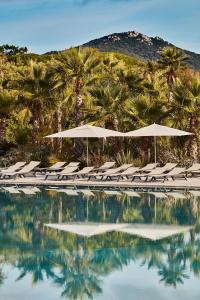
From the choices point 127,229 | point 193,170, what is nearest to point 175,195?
point 193,170

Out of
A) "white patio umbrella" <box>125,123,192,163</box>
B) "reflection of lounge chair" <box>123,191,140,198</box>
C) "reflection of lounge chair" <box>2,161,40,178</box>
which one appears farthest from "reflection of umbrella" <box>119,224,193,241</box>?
"reflection of lounge chair" <box>2,161,40,178</box>

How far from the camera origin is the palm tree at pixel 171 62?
35906mm

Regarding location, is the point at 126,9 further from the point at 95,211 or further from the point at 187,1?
the point at 95,211

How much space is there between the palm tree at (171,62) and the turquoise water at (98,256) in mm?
20200

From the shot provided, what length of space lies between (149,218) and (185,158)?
1157 cm

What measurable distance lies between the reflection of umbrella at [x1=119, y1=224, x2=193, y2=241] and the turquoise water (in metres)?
0.17

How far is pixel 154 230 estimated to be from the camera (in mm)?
13219

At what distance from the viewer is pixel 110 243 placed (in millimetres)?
11781

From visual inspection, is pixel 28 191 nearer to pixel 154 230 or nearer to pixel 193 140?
pixel 154 230

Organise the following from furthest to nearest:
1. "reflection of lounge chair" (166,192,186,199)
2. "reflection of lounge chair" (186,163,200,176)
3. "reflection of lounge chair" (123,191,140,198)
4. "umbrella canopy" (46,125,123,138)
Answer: "umbrella canopy" (46,125,123,138), "reflection of lounge chair" (186,163,200,176), "reflection of lounge chair" (123,191,140,198), "reflection of lounge chair" (166,192,186,199)

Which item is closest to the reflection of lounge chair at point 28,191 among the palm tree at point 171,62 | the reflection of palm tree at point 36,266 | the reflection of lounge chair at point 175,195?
the reflection of lounge chair at point 175,195

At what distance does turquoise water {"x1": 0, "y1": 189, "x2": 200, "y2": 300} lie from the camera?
878 cm

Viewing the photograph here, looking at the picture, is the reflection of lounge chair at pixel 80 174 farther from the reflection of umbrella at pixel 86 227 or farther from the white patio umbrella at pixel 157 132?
the reflection of umbrella at pixel 86 227

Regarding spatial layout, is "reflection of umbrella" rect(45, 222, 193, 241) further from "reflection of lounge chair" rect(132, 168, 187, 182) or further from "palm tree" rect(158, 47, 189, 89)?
"palm tree" rect(158, 47, 189, 89)
